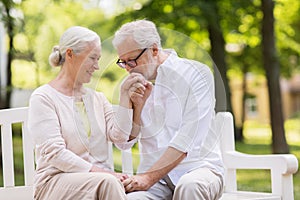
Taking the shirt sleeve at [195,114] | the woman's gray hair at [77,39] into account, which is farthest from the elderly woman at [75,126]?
the shirt sleeve at [195,114]

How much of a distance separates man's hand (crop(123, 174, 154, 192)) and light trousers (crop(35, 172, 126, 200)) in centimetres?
14

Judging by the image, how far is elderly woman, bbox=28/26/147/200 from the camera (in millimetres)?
3504

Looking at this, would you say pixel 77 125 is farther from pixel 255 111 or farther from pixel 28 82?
pixel 255 111

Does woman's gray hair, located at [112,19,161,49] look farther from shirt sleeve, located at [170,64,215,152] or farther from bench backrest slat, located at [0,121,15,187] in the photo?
bench backrest slat, located at [0,121,15,187]

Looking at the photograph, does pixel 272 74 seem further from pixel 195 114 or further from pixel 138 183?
pixel 138 183

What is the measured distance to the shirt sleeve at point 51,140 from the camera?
11.6ft

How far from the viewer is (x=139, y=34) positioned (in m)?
3.60

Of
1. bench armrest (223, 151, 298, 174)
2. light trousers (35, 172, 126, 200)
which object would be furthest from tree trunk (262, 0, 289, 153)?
light trousers (35, 172, 126, 200)

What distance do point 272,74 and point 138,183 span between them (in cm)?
754

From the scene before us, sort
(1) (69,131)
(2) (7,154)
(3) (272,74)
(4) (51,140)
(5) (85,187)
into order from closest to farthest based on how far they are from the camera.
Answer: (5) (85,187), (4) (51,140), (1) (69,131), (2) (7,154), (3) (272,74)

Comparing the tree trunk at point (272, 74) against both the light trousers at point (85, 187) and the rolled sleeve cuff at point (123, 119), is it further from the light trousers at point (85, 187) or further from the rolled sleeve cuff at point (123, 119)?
the light trousers at point (85, 187)

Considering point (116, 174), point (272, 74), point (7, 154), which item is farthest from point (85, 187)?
point (272, 74)

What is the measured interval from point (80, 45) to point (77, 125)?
0.42 meters

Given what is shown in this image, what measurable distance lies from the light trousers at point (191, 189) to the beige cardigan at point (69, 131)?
293 mm
